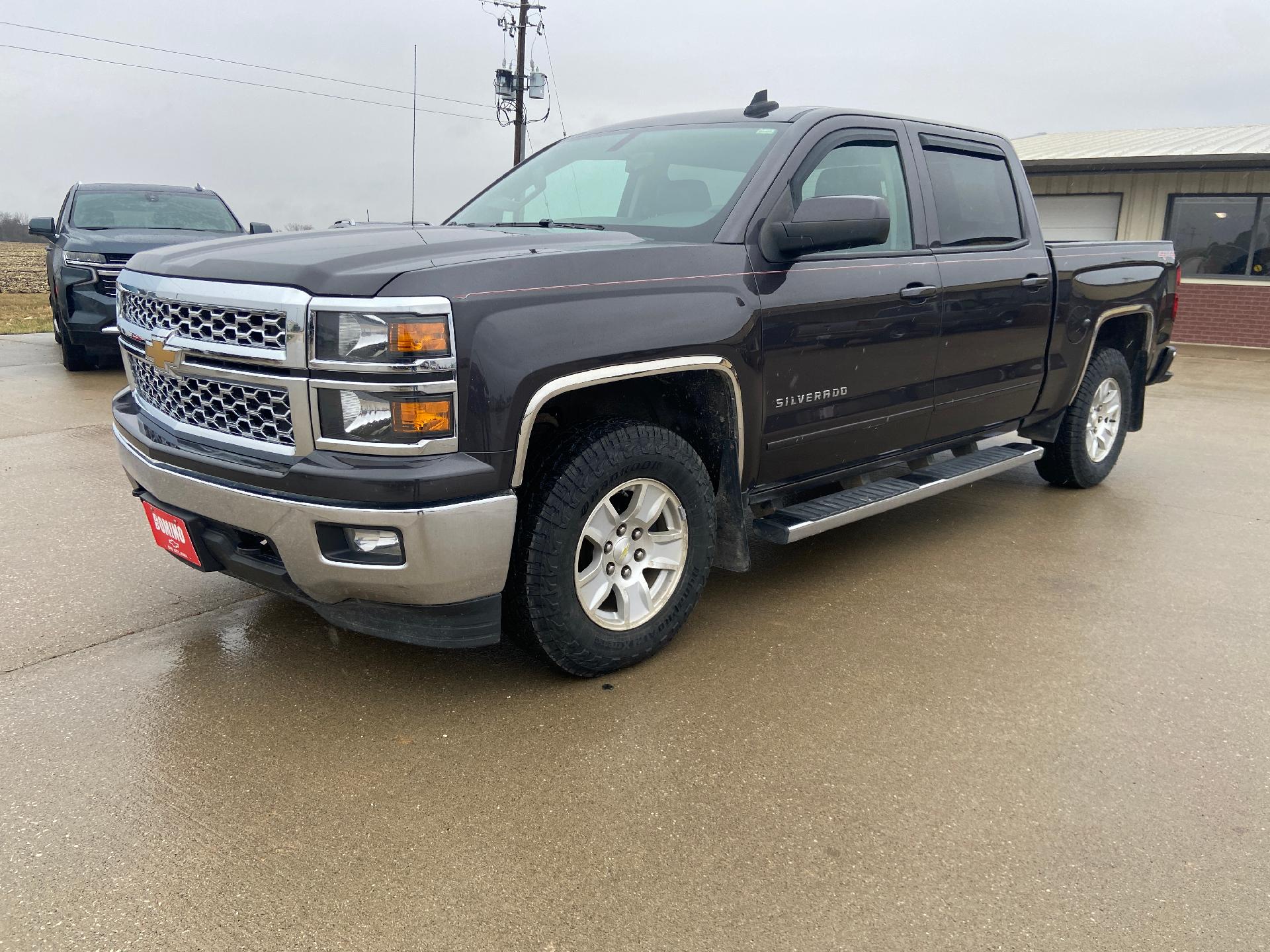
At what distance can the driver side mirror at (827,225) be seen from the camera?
335cm

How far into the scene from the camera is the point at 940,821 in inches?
99.3

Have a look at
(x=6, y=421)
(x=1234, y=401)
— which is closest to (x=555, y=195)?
(x=6, y=421)

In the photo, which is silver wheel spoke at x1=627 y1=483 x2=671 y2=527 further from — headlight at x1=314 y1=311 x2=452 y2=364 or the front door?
headlight at x1=314 y1=311 x2=452 y2=364

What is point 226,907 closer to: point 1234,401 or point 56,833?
point 56,833

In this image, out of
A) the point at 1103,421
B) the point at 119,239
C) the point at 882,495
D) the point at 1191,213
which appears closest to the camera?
the point at 882,495

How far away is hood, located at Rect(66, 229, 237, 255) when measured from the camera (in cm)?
894

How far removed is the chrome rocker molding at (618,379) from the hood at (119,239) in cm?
728

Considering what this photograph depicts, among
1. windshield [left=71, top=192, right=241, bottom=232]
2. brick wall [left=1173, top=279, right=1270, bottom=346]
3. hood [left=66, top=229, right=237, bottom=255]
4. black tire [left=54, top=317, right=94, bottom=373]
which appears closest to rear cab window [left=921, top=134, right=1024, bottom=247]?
hood [left=66, top=229, right=237, bottom=255]

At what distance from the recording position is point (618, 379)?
3039mm

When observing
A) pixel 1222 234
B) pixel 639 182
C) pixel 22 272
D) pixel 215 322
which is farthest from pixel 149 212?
pixel 22 272

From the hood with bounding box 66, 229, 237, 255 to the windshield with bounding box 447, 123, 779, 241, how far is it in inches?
230

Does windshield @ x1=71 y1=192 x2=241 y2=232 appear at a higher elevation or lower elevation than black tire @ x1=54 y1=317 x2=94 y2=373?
higher

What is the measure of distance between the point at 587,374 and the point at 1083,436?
396cm

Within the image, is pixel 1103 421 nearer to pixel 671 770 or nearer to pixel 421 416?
pixel 671 770
